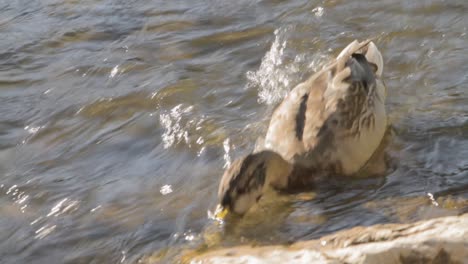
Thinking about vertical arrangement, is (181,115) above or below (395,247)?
below

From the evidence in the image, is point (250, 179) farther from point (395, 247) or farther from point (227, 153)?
point (395, 247)

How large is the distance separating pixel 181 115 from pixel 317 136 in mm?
1382

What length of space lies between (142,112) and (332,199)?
2239 millimetres

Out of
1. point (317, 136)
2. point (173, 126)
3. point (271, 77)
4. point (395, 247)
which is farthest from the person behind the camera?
point (271, 77)

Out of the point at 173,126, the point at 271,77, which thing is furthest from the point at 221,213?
the point at 271,77

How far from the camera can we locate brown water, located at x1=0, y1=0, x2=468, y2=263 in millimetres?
5266

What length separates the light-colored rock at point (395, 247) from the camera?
12.4 feet

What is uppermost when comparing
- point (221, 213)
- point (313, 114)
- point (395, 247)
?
point (395, 247)

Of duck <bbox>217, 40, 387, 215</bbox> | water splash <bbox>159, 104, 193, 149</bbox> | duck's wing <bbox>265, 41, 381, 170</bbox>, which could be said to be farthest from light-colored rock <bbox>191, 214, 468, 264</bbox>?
water splash <bbox>159, 104, 193, 149</bbox>

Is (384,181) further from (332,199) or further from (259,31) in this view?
(259,31)

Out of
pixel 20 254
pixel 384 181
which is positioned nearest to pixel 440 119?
pixel 384 181

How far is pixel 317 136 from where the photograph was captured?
19.2 ft

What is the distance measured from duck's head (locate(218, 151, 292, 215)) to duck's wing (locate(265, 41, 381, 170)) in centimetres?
13

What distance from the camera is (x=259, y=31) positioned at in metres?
8.20
